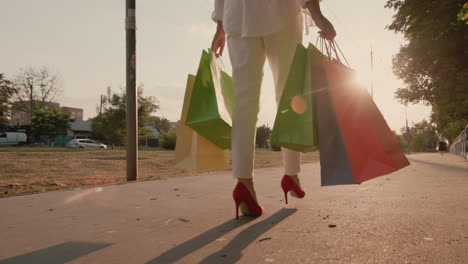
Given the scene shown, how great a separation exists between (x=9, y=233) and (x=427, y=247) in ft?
7.31

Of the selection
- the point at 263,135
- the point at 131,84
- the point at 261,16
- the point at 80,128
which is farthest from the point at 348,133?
the point at 80,128

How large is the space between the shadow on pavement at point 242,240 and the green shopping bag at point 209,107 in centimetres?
74

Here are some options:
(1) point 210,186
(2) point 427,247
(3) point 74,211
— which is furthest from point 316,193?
(3) point 74,211

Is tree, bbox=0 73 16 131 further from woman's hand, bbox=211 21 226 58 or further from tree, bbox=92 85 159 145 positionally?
woman's hand, bbox=211 21 226 58

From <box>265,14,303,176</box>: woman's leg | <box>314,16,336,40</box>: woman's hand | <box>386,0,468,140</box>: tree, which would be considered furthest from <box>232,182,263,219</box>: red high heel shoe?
<box>386,0,468,140</box>: tree

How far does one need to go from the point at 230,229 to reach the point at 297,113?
0.80 m

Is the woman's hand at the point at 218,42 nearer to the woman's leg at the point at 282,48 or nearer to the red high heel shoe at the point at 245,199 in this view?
the woman's leg at the point at 282,48

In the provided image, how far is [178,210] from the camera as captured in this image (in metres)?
2.70

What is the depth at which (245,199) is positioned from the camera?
7.70ft

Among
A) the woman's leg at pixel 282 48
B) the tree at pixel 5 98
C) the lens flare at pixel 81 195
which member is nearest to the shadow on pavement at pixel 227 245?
the woman's leg at pixel 282 48

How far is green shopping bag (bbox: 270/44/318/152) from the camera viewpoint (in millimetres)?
2154

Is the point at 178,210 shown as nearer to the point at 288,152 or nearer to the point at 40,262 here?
the point at 288,152

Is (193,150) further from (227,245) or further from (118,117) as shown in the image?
(118,117)

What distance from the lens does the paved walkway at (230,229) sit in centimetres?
161
